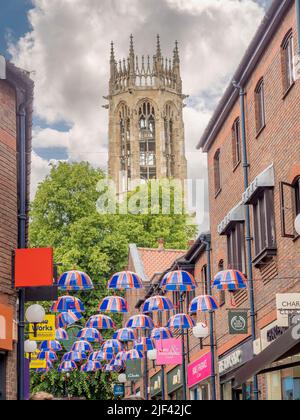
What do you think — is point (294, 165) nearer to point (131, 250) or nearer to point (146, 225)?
point (131, 250)

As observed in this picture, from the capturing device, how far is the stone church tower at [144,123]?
398ft

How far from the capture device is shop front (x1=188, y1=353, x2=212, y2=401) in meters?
30.8

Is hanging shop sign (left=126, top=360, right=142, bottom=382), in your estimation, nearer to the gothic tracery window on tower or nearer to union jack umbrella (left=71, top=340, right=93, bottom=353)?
union jack umbrella (left=71, top=340, right=93, bottom=353)

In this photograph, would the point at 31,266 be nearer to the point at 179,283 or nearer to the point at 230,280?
the point at 230,280

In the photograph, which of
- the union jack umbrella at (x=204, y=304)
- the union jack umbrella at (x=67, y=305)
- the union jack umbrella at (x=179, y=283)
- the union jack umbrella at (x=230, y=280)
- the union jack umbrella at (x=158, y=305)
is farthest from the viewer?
the union jack umbrella at (x=67, y=305)

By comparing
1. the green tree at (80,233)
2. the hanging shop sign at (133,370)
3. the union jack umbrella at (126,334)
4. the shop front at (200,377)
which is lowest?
the shop front at (200,377)

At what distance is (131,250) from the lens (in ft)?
178

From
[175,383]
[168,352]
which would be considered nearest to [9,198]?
[168,352]

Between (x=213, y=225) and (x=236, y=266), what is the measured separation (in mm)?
4138

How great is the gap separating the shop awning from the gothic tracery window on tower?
10564 centimetres

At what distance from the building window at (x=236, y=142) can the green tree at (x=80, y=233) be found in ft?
82.8

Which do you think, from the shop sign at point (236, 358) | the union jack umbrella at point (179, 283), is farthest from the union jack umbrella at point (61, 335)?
the union jack umbrella at point (179, 283)

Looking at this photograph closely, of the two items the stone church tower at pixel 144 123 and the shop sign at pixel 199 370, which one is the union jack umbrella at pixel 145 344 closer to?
the shop sign at pixel 199 370
